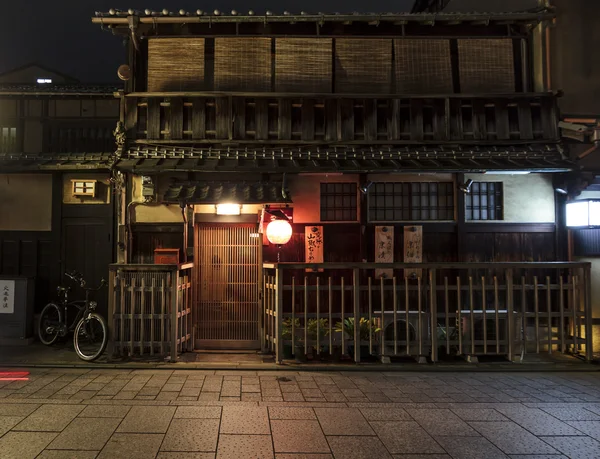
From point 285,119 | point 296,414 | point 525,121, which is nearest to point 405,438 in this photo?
point 296,414

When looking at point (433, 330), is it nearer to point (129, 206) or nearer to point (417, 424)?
point (417, 424)

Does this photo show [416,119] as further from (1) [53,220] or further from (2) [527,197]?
(1) [53,220]

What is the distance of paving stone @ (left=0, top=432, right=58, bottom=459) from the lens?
597cm

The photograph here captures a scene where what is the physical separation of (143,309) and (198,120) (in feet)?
19.1

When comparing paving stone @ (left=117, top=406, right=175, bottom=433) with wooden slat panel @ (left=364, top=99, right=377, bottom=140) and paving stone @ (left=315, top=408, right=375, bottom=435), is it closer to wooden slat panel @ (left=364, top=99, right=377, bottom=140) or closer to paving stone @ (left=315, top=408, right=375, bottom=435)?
paving stone @ (left=315, top=408, right=375, bottom=435)

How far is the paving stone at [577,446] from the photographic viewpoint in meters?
6.08

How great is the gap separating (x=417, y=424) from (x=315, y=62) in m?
10.6

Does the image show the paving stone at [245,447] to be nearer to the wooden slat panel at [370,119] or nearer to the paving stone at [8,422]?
the paving stone at [8,422]

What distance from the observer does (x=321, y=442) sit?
6473mm

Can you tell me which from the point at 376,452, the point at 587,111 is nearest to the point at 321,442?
the point at 376,452

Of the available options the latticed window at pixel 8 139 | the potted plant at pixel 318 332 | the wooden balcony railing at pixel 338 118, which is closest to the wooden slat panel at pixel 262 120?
the wooden balcony railing at pixel 338 118

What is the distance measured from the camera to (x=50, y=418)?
286 inches

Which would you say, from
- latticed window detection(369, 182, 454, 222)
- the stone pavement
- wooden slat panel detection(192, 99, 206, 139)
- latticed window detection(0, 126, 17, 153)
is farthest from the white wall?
latticed window detection(0, 126, 17, 153)

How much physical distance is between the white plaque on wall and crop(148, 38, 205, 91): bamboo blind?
7.29 metres
